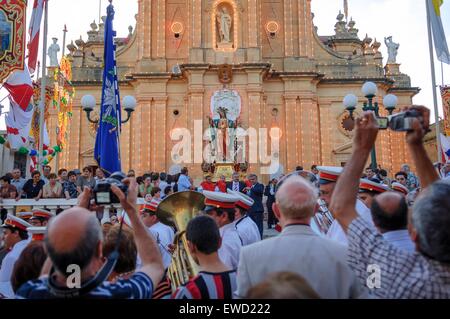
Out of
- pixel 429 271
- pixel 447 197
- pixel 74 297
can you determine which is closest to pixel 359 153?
pixel 447 197

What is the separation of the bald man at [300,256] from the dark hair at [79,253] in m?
0.98

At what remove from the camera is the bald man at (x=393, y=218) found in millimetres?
3170

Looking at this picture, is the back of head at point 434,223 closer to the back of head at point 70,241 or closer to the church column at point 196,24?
the back of head at point 70,241

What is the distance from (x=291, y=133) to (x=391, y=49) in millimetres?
14255

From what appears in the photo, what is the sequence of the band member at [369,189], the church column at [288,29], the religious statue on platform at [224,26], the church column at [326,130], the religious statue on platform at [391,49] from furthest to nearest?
the religious statue on platform at [391,49], the church column at [288,29], the religious statue on platform at [224,26], the church column at [326,130], the band member at [369,189]

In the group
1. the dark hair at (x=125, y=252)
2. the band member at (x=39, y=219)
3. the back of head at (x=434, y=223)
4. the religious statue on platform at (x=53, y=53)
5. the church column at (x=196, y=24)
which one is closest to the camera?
the back of head at (x=434, y=223)

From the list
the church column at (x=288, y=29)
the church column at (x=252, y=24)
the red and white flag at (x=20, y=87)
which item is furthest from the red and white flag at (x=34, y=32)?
the church column at (x=288, y=29)

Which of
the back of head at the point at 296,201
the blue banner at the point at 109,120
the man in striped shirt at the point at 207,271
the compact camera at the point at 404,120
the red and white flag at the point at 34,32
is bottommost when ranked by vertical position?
the man in striped shirt at the point at 207,271

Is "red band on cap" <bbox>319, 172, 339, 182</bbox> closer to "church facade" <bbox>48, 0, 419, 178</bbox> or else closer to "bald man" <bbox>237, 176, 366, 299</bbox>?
"bald man" <bbox>237, 176, 366, 299</bbox>

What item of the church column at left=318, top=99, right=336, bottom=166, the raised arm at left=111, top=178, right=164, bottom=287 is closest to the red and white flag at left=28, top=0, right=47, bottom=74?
the raised arm at left=111, top=178, right=164, bottom=287

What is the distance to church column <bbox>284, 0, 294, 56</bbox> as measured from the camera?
29500mm

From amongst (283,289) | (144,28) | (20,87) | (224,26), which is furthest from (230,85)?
(283,289)

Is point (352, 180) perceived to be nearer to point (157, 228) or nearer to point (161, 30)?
point (157, 228)

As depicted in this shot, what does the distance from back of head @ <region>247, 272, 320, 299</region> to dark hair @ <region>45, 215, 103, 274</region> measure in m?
1.02
